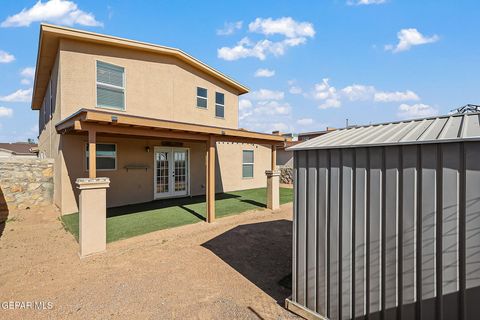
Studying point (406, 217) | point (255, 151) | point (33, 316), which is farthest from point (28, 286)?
point (255, 151)

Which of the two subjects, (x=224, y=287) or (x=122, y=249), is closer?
(x=224, y=287)

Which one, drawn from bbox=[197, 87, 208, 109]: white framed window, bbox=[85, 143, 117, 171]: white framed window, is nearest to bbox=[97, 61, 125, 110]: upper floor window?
bbox=[85, 143, 117, 171]: white framed window

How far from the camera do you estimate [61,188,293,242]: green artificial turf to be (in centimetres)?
729

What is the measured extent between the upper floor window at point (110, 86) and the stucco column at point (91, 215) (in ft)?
16.8

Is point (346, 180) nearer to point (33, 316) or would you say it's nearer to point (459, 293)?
point (459, 293)

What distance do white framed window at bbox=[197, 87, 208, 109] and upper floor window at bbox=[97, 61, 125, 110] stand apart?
3884 millimetres

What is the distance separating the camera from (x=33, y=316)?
351cm

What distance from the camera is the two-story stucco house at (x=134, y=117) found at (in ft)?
26.1

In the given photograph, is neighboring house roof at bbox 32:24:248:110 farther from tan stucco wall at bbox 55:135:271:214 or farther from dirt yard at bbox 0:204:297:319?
dirt yard at bbox 0:204:297:319

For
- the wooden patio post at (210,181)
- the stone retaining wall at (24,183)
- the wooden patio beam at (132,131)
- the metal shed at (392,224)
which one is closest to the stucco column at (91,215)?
the wooden patio beam at (132,131)

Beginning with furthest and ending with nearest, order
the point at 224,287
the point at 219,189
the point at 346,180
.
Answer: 1. the point at 219,189
2. the point at 224,287
3. the point at 346,180

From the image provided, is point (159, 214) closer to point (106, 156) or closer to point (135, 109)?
point (106, 156)

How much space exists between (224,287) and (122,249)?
2.99 meters

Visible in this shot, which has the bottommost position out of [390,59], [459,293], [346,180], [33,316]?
[33,316]
